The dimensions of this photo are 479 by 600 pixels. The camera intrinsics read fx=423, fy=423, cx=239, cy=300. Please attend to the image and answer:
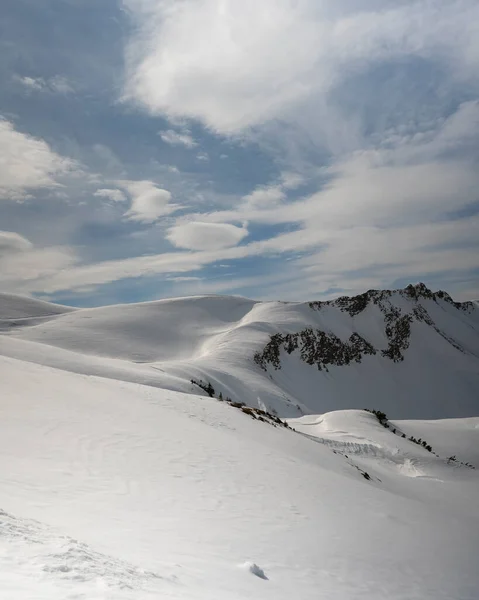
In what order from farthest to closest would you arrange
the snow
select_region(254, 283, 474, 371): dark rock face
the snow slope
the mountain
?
select_region(254, 283, 474, 371): dark rock face, the mountain, the snow, the snow slope

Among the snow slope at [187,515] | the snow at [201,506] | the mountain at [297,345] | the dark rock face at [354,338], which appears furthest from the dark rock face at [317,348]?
the snow slope at [187,515]

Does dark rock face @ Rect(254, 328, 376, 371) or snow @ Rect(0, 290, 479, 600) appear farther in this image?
dark rock face @ Rect(254, 328, 376, 371)

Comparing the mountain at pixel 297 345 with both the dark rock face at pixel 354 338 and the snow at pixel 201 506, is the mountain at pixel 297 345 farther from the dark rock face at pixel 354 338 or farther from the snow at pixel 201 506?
the snow at pixel 201 506

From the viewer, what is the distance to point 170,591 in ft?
13.6

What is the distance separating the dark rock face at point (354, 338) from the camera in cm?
6562

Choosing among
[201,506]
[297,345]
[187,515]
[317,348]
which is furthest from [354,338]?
[187,515]

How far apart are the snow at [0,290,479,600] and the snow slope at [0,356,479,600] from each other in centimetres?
3

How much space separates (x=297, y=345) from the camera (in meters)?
68.5

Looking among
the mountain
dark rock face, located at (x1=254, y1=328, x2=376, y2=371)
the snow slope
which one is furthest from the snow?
dark rock face, located at (x1=254, y1=328, x2=376, y2=371)

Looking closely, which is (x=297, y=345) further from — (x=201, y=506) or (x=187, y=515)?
(x=187, y=515)

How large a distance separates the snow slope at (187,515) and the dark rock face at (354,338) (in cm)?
4149

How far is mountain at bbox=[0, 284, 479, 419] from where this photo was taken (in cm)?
5153

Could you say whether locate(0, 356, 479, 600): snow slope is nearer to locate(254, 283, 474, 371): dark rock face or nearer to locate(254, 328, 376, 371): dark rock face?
locate(254, 283, 474, 371): dark rock face

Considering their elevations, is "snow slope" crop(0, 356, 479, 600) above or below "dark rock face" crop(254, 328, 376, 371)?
below
